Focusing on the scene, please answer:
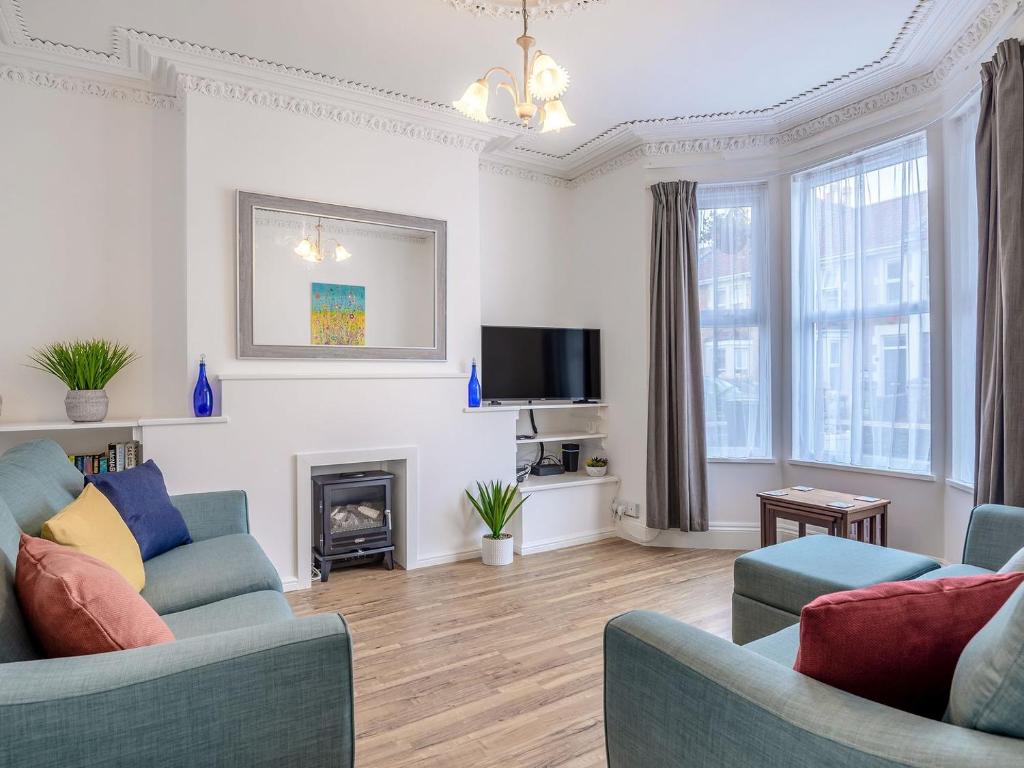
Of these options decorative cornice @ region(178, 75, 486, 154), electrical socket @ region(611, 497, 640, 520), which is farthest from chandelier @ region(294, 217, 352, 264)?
electrical socket @ region(611, 497, 640, 520)

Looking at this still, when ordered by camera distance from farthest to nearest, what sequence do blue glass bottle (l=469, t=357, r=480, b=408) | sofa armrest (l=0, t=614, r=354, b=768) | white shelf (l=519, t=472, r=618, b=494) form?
1. white shelf (l=519, t=472, r=618, b=494)
2. blue glass bottle (l=469, t=357, r=480, b=408)
3. sofa armrest (l=0, t=614, r=354, b=768)

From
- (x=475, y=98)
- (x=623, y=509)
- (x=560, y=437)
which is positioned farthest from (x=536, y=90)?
(x=623, y=509)

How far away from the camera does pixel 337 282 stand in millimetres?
3793

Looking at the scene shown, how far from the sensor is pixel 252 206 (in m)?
3.47

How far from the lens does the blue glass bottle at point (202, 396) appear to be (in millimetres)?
3270

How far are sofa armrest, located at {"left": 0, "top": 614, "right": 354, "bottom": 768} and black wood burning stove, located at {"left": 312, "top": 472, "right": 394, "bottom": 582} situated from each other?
2458mm

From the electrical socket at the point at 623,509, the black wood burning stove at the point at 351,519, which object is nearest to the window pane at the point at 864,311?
the electrical socket at the point at 623,509

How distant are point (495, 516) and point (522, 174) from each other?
2.77 meters

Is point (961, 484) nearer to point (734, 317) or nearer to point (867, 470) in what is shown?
point (867, 470)

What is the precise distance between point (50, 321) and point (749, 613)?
380 centimetres

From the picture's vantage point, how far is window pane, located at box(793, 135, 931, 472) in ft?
11.5

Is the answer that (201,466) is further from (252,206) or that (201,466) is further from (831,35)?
(831,35)

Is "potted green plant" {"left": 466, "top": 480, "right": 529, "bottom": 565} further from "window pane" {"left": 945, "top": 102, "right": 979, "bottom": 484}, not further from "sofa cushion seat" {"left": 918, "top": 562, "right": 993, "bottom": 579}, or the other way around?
"window pane" {"left": 945, "top": 102, "right": 979, "bottom": 484}

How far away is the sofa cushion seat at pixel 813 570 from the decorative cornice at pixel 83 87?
13.1 ft
